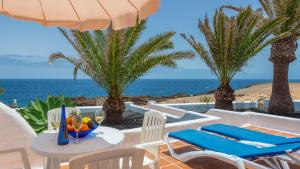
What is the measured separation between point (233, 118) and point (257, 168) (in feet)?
14.7

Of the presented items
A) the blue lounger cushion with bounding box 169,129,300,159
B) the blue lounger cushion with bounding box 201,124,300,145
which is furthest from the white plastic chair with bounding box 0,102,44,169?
the blue lounger cushion with bounding box 201,124,300,145

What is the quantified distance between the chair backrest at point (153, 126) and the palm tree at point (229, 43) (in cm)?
644

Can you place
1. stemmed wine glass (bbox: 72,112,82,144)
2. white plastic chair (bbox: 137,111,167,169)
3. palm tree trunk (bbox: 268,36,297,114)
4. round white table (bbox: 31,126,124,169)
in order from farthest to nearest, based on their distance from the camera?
1. palm tree trunk (bbox: 268,36,297,114)
2. white plastic chair (bbox: 137,111,167,169)
3. stemmed wine glass (bbox: 72,112,82,144)
4. round white table (bbox: 31,126,124,169)

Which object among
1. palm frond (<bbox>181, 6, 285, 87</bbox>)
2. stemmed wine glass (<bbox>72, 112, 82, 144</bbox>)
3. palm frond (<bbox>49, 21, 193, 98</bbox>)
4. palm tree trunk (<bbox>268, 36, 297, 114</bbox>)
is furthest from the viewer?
palm tree trunk (<bbox>268, 36, 297, 114</bbox>)

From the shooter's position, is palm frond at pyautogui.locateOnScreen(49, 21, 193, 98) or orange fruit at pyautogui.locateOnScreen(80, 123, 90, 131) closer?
orange fruit at pyautogui.locateOnScreen(80, 123, 90, 131)

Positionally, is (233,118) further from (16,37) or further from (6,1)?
(16,37)

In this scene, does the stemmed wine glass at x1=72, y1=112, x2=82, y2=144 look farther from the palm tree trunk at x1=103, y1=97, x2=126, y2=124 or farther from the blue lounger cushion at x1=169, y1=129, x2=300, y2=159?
the palm tree trunk at x1=103, y1=97, x2=126, y2=124

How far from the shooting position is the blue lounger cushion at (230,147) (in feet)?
12.3

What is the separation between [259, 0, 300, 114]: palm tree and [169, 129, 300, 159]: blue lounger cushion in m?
7.66

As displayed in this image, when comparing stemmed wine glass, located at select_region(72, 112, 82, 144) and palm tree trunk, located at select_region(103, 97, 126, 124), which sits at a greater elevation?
stemmed wine glass, located at select_region(72, 112, 82, 144)

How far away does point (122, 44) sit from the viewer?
298 inches

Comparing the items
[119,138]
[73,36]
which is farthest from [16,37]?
[119,138]

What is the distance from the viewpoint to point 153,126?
4.13 metres

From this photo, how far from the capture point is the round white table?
267cm
